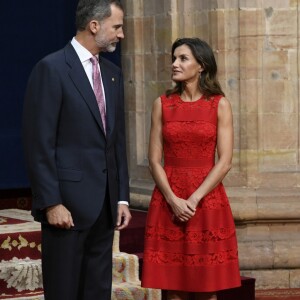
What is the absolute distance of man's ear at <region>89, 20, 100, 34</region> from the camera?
502 centimetres

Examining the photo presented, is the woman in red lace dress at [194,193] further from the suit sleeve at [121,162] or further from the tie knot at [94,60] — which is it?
the tie knot at [94,60]

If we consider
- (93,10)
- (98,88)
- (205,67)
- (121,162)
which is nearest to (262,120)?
(205,67)

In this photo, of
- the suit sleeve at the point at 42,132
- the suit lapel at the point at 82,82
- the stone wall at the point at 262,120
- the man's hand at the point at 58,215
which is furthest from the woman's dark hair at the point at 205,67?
the stone wall at the point at 262,120

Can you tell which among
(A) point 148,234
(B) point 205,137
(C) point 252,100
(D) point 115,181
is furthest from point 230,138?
(C) point 252,100

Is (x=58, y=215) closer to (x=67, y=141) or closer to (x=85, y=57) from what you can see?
(x=67, y=141)

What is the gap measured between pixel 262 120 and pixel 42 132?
3.66m

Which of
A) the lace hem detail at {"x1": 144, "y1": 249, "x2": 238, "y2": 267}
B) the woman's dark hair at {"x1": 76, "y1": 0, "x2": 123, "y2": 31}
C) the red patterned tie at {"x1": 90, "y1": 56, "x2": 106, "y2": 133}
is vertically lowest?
the lace hem detail at {"x1": 144, "y1": 249, "x2": 238, "y2": 267}

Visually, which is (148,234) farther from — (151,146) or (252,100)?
(252,100)

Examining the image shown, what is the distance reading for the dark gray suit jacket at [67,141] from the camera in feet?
16.1

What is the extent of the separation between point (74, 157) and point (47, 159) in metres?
0.15

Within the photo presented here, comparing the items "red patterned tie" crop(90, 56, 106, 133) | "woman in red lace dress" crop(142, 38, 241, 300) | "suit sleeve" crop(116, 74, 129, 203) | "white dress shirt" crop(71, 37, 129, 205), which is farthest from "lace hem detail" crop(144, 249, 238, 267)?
"white dress shirt" crop(71, 37, 129, 205)

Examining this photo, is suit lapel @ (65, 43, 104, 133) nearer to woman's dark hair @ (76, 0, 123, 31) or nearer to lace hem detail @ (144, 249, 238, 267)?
woman's dark hair @ (76, 0, 123, 31)

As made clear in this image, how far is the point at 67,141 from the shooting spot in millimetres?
4996

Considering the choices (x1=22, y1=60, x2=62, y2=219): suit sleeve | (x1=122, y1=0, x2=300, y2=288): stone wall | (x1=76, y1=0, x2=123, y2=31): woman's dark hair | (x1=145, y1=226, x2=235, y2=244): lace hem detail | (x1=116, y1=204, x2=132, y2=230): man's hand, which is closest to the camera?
(x1=22, y1=60, x2=62, y2=219): suit sleeve
